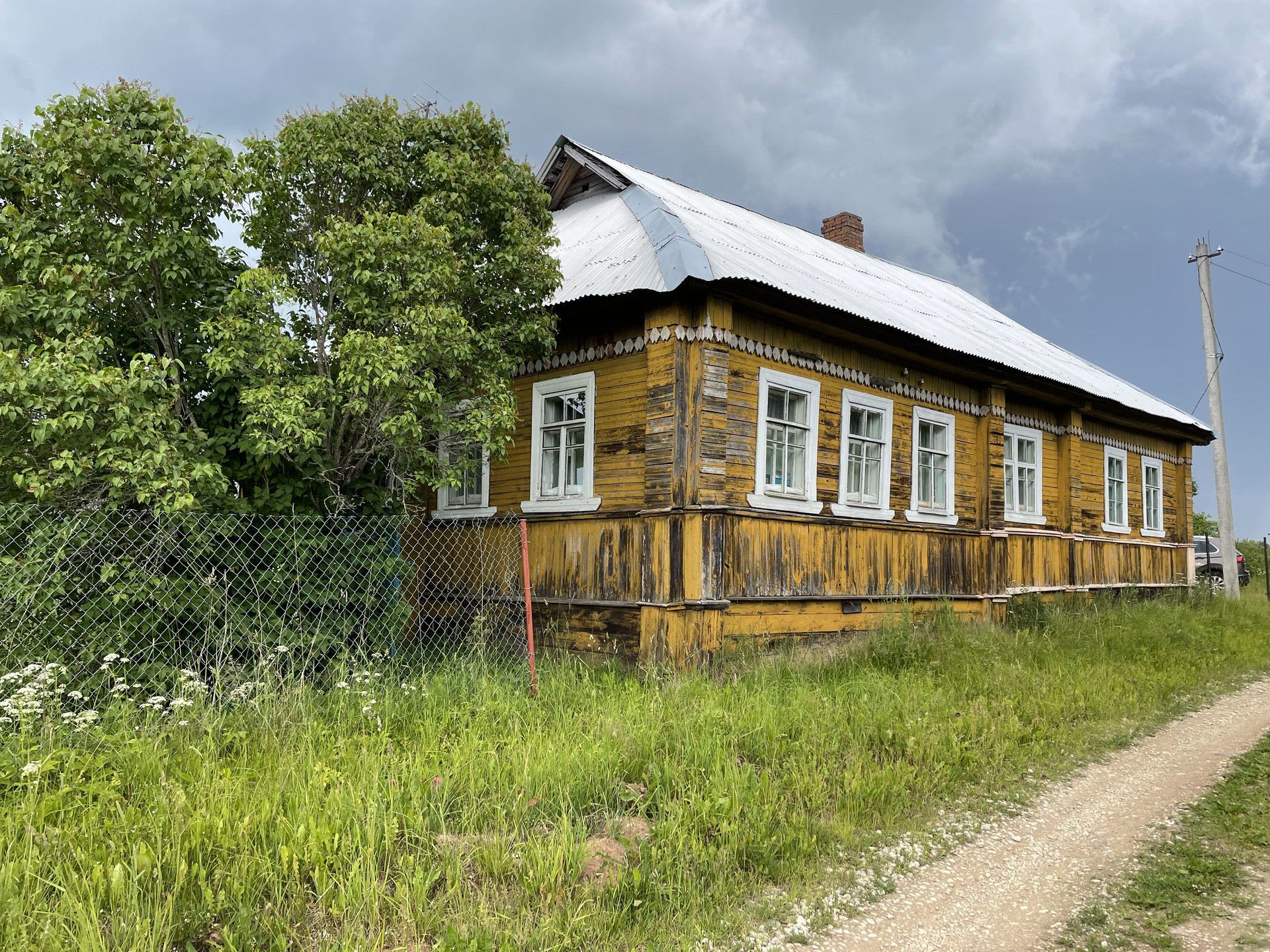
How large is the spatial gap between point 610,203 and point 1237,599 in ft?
46.6

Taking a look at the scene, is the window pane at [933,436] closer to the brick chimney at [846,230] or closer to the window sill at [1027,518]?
the window sill at [1027,518]

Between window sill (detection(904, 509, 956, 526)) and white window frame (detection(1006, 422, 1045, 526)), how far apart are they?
2295 mm

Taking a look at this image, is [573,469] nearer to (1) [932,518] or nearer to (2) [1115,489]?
(1) [932,518]

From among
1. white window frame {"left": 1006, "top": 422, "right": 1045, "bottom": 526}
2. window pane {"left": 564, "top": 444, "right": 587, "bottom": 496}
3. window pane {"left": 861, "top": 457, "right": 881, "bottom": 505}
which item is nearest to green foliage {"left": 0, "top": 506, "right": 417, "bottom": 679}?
window pane {"left": 564, "top": 444, "right": 587, "bottom": 496}

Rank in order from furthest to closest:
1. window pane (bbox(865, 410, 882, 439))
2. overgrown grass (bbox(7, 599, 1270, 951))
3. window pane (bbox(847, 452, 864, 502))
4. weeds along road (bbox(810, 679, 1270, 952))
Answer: window pane (bbox(865, 410, 882, 439))
window pane (bbox(847, 452, 864, 502))
weeds along road (bbox(810, 679, 1270, 952))
overgrown grass (bbox(7, 599, 1270, 951))

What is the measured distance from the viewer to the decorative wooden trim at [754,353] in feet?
28.3

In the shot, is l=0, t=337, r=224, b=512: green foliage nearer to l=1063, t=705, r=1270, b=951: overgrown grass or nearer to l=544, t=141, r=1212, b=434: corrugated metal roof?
l=544, t=141, r=1212, b=434: corrugated metal roof

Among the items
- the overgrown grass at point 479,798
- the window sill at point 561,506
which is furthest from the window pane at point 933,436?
the window sill at point 561,506

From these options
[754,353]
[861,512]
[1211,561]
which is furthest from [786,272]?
[1211,561]

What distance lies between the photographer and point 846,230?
1808cm

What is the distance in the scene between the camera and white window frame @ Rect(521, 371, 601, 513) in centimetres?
954

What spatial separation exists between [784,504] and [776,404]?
114cm

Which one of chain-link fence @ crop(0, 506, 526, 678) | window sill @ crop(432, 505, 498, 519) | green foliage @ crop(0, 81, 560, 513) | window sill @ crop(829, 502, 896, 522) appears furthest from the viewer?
window sill @ crop(432, 505, 498, 519)

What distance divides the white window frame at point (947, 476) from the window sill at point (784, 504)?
2020 mm
